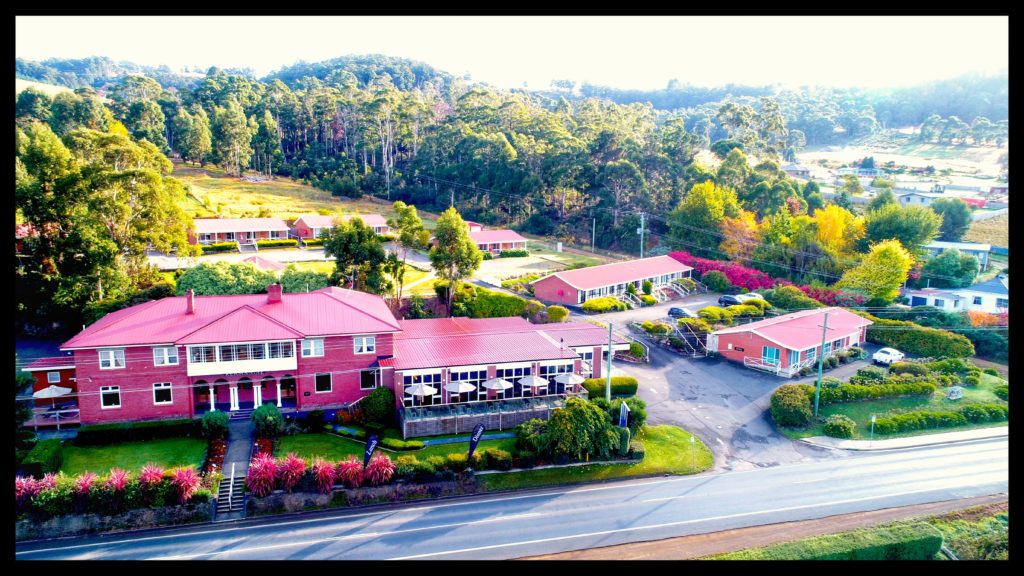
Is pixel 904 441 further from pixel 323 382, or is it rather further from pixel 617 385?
pixel 323 382

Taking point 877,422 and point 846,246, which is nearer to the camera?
point 877,422

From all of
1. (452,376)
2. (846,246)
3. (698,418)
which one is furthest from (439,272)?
(846,246)

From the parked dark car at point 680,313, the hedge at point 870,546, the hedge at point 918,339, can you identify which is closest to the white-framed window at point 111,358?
the hedge at point 870,546

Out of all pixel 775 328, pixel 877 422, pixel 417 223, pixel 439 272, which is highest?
pixel 417 223

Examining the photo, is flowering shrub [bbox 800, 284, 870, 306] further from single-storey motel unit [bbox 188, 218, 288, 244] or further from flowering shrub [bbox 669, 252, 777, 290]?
single-storey motel unit [bbox 188, 218, 288, 244]

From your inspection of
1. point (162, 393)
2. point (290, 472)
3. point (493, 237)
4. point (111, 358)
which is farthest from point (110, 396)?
point (493, 237)

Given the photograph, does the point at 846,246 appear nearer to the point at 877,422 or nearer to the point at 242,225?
the point at 877,422

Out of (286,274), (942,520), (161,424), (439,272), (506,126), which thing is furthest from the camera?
(506,126)

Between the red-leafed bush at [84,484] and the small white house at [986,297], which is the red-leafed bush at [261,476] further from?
the small white house at [986,297]
